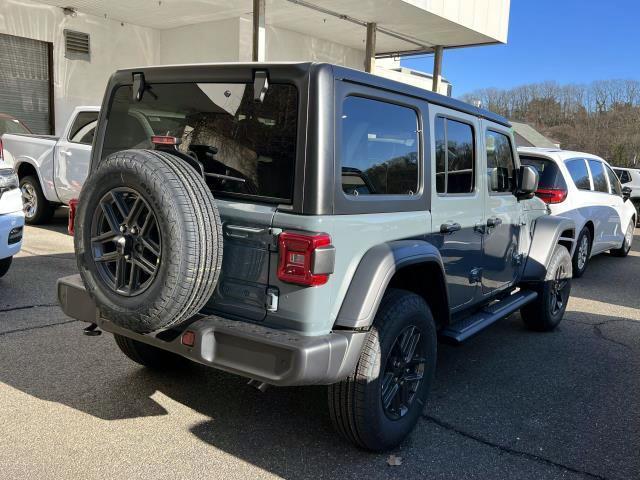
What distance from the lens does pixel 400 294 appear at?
315 centimetres

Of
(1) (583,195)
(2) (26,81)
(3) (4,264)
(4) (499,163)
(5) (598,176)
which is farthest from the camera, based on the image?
(2) (26,81)

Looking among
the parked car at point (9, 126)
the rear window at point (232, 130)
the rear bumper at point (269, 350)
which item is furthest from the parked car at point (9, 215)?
the parked car at point (9, 126)

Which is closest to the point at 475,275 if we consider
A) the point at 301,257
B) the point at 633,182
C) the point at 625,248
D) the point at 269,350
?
the point at 301,257

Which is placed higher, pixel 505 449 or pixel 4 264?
pixel 4 264

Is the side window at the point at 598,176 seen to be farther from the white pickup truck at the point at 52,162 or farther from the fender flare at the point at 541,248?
the white pickup truck at the point at 52,162

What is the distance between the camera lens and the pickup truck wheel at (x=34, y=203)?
9459mm

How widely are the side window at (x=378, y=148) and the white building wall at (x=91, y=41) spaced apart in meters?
12.8

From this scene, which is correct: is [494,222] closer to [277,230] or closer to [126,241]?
[277,230]

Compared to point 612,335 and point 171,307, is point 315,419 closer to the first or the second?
point 171,307

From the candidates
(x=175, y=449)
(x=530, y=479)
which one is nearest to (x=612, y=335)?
(x=530, y=479)

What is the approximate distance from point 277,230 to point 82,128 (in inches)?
279

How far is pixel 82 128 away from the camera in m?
8.73

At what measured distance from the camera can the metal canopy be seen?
12.9 meters

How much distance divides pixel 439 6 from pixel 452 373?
1074cm
